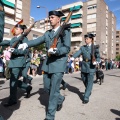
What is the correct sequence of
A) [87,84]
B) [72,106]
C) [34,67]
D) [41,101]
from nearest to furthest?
→ [72,106]
[41,101]
[87,84]
[34,67]

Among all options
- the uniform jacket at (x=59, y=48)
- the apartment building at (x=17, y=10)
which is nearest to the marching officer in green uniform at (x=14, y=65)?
the uniform jacket at (x=59, y=48)

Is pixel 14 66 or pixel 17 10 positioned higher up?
pixel 17 10

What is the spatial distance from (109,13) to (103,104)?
66724mm

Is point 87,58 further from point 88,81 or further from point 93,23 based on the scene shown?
point 93,23

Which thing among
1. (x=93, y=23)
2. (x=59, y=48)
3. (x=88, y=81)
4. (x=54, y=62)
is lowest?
(x=88, y=81)

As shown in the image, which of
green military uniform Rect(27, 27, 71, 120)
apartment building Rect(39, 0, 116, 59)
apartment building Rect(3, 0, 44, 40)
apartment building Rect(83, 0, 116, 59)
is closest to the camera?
green military uniform Rect(27, 27, 71, 120)

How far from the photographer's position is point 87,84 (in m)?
6.11

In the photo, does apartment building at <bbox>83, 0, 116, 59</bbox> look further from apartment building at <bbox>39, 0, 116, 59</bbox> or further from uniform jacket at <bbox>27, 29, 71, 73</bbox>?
uniform jacket at <bbox>27, 29, 71, 73</bbox>

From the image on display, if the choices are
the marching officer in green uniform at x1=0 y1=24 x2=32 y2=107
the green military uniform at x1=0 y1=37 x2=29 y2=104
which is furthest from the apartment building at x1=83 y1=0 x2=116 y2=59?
the green military uniform at x1=0 y1=37 x2=29 y2=104

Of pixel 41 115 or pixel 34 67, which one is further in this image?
pixel 34 67

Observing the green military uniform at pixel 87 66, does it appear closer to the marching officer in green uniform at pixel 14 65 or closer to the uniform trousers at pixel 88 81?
the uniform trousers at pixel 88 81

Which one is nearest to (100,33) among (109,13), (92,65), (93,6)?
(93,6)

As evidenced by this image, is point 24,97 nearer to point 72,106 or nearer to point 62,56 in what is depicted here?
point 72,106

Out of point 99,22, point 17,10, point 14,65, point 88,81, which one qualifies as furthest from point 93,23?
point 14,65
